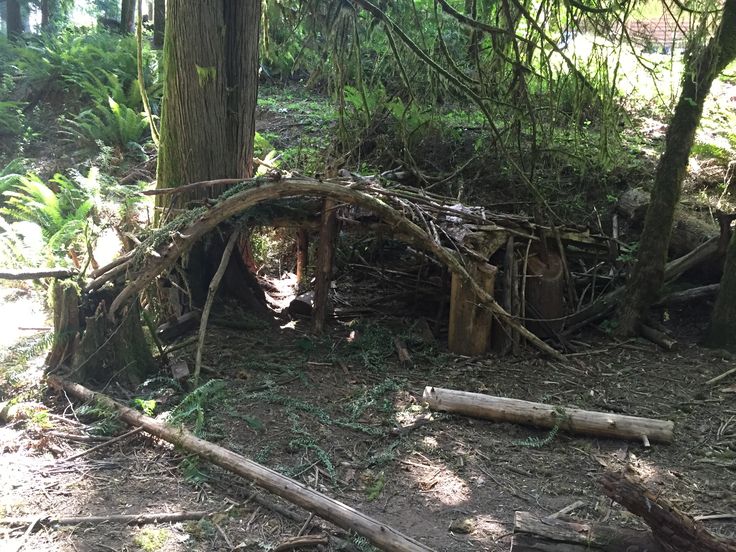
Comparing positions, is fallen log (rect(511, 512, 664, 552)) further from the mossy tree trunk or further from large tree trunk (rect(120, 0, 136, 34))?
large tree trunk (rect(120, 0, 136, 34))

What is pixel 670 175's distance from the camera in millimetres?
6000

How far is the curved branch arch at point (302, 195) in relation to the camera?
5180mm

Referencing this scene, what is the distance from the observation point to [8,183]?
9977 millimetres

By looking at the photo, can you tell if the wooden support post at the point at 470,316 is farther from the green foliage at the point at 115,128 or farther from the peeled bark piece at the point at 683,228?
the green foliage at the point at 115,128

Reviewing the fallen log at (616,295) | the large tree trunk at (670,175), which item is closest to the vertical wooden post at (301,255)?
the fallen log at (616,295)

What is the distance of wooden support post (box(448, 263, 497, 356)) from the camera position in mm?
5996

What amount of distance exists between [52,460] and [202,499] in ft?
3.92

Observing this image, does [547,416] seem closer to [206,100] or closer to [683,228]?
[683,228]

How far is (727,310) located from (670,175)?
144cm

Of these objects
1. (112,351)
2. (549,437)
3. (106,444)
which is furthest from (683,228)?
(106,444)

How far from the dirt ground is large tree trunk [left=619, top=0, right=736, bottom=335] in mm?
561

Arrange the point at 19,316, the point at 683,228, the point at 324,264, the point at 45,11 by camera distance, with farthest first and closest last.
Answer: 1. the point at 45,11
2. the point at 683,228
3. the point at 19,316
4. the point at 324,264

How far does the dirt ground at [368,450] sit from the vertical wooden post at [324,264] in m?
0.37

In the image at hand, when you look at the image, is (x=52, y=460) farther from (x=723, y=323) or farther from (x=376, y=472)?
(x=723, y=323)
